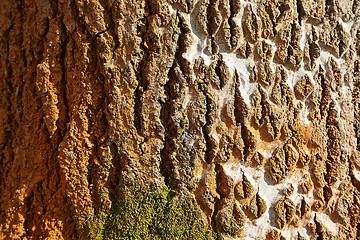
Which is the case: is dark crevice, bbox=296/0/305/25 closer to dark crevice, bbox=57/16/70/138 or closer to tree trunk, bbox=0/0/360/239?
tree trunk, bbox=0/0/360/239

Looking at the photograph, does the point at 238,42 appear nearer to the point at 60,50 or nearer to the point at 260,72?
the point at 260,72

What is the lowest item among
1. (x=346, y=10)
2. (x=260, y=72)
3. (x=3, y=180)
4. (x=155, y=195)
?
(x=155, y=195)

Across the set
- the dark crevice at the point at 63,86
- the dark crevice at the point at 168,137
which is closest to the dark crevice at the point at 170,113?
the dark crevice at the point at 168,137

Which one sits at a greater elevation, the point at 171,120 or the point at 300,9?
the point at 300,9

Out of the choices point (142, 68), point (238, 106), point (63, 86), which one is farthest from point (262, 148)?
point (63, 86)

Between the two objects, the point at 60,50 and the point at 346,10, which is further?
the point at 346,10

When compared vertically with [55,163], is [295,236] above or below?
below

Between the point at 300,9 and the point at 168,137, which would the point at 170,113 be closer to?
the point at 168,137

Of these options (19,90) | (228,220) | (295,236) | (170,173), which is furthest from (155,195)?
(19,90)

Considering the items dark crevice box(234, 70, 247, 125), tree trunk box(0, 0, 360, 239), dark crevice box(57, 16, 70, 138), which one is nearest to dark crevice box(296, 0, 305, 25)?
tree trunk box(0, 0, 360, 239)
